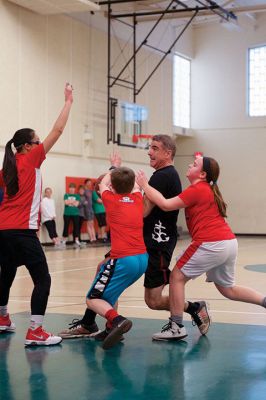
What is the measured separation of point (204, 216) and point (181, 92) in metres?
22.2

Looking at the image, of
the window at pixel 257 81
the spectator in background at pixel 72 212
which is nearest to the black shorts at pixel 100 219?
the spectator in background at pixel 72 212

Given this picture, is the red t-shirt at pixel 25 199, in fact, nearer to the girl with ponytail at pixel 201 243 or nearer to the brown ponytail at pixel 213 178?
the girl with ponytail at pixel 201 243

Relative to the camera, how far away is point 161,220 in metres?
5.76

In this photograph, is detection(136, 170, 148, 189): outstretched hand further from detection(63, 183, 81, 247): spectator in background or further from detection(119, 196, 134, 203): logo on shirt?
detection(63, 183, 81, 247): spectator in background

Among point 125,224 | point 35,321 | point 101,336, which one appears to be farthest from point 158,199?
point 35,321

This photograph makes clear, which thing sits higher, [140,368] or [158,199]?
[158,199]

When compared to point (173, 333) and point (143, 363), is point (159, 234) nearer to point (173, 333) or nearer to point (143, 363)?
point (173, 333)

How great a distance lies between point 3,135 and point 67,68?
3.69 m

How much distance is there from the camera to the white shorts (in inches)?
219

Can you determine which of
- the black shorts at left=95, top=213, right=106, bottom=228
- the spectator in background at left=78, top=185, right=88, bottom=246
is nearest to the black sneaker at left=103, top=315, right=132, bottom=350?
the spectator in background at left=78, top=185, right=88, bottom=246

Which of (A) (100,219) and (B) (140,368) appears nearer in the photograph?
(B) (140,368)

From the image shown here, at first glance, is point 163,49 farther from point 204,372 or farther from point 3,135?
point 204,372

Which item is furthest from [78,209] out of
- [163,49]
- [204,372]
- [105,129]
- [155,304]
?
[204,372]

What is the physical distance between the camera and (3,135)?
56.7ft
